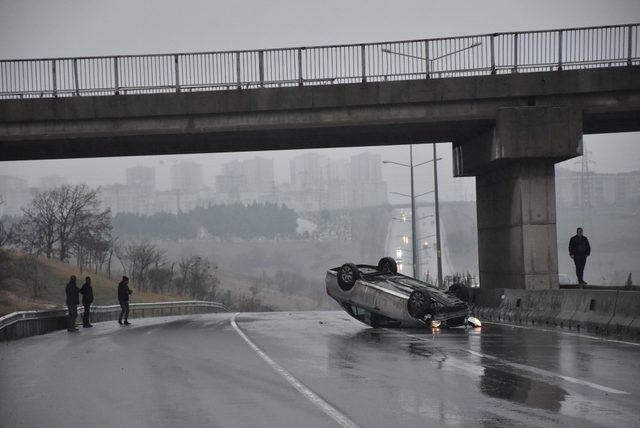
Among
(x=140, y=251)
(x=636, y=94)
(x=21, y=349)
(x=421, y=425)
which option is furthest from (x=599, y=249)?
(x=421, y=425)

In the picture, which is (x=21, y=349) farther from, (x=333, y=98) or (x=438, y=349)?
(x=333, y=98)

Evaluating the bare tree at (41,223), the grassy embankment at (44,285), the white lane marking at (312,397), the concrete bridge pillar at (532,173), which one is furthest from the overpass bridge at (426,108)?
the bare tree at (41,223)

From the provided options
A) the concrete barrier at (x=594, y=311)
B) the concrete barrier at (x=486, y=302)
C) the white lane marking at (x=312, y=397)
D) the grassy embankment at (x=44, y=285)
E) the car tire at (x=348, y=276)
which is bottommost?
the grassy embankment at (x=44, y=285)

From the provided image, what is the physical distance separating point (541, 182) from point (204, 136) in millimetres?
10312

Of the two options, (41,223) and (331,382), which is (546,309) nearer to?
(331,382)

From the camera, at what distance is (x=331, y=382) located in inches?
552

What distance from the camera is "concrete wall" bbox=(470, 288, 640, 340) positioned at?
72.3 feet

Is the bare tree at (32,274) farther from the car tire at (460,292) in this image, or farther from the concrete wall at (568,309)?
the car tire at (460,292)

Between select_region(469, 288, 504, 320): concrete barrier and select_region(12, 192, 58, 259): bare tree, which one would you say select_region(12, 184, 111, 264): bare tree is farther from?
select_region(469, 288, 504, 320): concrete barrier

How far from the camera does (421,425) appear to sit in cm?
1014

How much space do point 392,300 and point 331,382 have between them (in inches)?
451

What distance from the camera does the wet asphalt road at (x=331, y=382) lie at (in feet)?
35.7

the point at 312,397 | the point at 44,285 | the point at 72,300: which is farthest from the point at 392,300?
the point at 44,285

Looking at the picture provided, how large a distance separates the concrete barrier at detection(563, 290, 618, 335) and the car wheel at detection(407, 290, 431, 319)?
341cm
